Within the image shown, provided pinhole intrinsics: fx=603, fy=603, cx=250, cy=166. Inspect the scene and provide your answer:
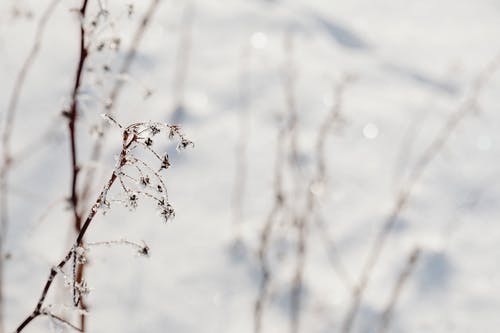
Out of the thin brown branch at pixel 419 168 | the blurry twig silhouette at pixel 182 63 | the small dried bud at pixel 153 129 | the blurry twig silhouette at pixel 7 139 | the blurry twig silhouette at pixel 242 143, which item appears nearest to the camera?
the small dried bud at pixel 153 129

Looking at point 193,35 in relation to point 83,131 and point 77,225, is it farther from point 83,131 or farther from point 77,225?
point 77,225

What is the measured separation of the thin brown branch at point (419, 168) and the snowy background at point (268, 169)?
0.11 feet

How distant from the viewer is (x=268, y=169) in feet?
10.5

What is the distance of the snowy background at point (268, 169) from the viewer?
254 cm

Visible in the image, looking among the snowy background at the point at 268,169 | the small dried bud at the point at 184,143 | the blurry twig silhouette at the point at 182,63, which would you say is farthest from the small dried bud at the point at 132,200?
the blurry twig silhouette at the point at 182,63

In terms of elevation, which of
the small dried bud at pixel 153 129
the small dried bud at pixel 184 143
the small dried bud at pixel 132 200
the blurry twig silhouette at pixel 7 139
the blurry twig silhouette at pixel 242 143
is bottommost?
the small dried bud at pixel 132 200

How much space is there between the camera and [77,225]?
1294mm

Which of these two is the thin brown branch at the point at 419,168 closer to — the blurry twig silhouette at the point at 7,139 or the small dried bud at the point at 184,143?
the blurry twig silhouette at the point at 7,139

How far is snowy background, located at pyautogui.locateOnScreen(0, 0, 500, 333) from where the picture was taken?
100 inches

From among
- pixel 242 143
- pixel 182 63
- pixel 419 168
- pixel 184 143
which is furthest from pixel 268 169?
pixel 184 143

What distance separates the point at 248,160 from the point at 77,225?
78.2 inches

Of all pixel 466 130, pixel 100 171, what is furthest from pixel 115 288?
pixel 466 130

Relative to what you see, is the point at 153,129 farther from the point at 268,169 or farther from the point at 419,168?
the point at 419,168

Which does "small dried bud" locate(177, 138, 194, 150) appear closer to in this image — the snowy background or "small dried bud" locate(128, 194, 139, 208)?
"small dried bud" locate(128, 194, 139, 208)
